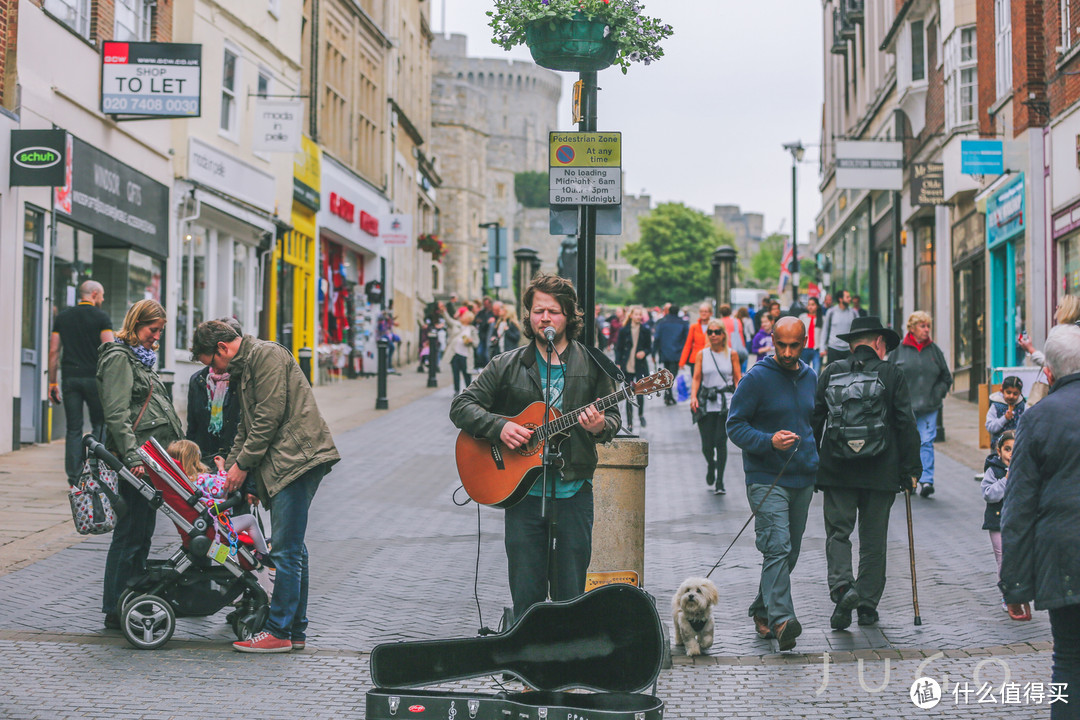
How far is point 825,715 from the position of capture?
5527 millimetres

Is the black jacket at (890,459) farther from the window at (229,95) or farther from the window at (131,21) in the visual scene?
the window at (229,95)

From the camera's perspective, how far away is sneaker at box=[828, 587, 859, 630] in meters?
7.03

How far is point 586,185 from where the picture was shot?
26.0 feet

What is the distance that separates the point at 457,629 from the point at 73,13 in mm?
12162

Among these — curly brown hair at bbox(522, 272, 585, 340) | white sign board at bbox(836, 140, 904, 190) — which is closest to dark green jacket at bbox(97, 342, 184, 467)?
curly brown hair at bbox(522, 272, 585, 340)

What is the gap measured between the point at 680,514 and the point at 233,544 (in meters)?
5.39

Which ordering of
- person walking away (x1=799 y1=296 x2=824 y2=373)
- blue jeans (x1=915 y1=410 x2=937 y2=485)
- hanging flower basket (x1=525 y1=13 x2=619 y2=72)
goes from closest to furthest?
hanging flower basket (x1=525 y1=13 x2=619 y2=72) → blue jeans (x1=915 y1=410 x2=937 y2=485) → person walking away (x1=799 y1=296 x2=824 y2=373)

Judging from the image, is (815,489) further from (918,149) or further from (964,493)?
(918,149)

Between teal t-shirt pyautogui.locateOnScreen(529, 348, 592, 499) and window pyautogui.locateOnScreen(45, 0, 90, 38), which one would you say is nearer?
teal t-shirt pyautogui.locateOnScreen(529, 348, 592, 499)

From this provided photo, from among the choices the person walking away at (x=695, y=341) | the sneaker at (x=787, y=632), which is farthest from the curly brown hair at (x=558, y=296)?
the person walking away at (x=695, y=341)

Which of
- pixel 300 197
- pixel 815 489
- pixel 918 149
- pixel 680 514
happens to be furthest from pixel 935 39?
pixel 815 489

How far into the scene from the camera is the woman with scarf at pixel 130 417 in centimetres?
701

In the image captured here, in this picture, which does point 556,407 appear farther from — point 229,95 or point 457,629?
point 229,95

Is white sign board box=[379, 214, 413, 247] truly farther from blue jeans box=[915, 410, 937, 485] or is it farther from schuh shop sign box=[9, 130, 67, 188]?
blue jeans box=[915, 410, 937, 485]
